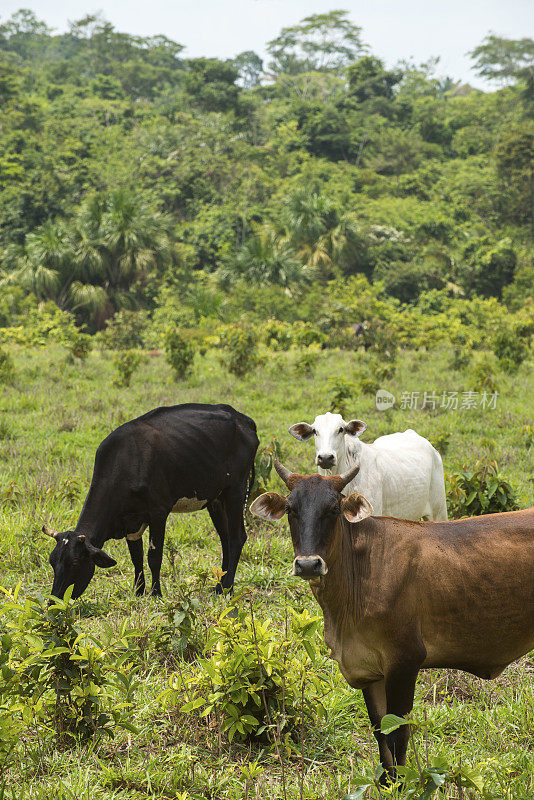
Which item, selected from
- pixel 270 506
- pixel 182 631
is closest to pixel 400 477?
pixel 182 631

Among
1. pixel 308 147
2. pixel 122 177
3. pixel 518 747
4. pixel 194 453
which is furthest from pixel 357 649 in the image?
pixel 308 147

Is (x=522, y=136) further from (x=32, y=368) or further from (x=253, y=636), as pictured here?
(x=253, y=636)

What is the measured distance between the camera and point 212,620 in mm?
4602

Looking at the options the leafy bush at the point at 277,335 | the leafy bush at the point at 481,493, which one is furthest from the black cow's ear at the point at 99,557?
the leafy bush at the point at 277,335

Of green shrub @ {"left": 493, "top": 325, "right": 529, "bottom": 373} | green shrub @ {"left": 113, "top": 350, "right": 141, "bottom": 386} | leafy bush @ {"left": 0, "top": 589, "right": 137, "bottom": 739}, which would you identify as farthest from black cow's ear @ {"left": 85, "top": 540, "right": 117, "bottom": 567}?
green shrub @ {"left": 493, "top": 325, "right": 529, "bottom": 373}

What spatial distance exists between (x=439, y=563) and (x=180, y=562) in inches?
125

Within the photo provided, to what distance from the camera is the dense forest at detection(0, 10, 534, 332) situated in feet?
91.2

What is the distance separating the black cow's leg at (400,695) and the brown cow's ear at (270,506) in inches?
30.9

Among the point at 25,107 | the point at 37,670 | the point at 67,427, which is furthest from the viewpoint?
the point at 25,107

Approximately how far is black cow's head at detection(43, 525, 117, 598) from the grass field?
1.05 feet

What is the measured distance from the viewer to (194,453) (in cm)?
543

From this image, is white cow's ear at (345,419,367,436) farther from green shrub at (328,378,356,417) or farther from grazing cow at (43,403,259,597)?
green shrub at (328,378,356,417)

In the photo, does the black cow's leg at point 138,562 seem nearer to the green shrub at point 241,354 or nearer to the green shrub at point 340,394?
the green shrub at point 340,394

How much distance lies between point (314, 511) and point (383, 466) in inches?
107
